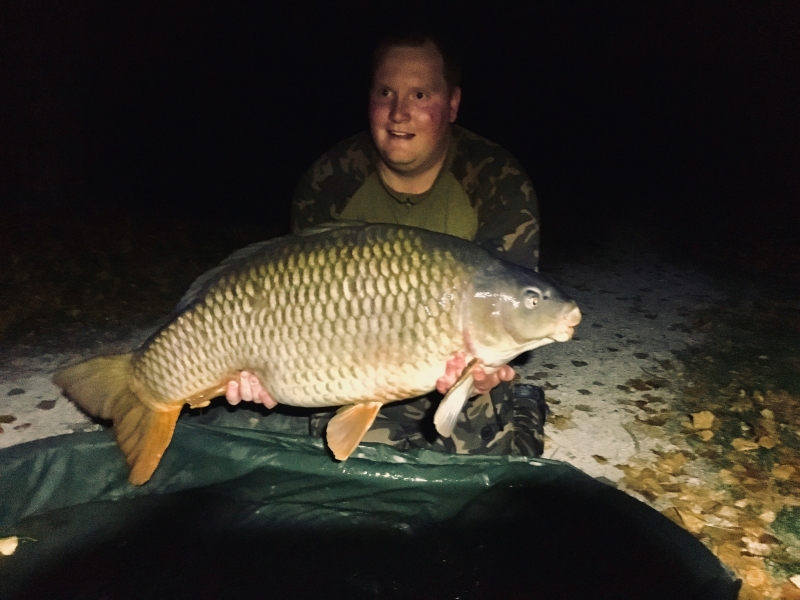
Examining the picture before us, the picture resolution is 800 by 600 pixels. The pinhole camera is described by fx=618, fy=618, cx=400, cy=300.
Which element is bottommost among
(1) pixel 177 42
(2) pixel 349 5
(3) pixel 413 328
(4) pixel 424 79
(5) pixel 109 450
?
(5) pixel 109 450

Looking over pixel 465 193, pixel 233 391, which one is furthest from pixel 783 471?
pixel 233 391

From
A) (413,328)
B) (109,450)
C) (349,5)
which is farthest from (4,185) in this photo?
(349,5)

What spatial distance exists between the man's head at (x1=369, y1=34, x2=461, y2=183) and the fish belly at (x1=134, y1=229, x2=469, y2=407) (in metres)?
0.47

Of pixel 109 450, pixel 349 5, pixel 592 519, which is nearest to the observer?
pixel 592 519

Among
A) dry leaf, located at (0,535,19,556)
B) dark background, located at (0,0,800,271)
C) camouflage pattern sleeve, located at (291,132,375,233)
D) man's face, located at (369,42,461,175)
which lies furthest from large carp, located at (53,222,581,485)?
dark background, located at (0,0,800,271)

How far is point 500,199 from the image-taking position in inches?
75.0

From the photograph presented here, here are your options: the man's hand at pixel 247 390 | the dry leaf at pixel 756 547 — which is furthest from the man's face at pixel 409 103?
the dry leaf at pixel 756 547

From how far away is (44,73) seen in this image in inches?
259

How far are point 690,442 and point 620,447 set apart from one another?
245mm

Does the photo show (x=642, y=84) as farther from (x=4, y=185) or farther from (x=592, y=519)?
(x=592, y=519)

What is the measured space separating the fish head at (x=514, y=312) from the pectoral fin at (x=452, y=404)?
9 centimetres

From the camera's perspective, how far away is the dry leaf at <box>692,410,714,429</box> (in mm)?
2175

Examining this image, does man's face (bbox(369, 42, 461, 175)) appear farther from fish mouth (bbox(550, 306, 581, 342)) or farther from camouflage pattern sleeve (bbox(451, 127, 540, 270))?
fish mouth (bbox(550, 306, 581, 342))

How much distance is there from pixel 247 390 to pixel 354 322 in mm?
367
